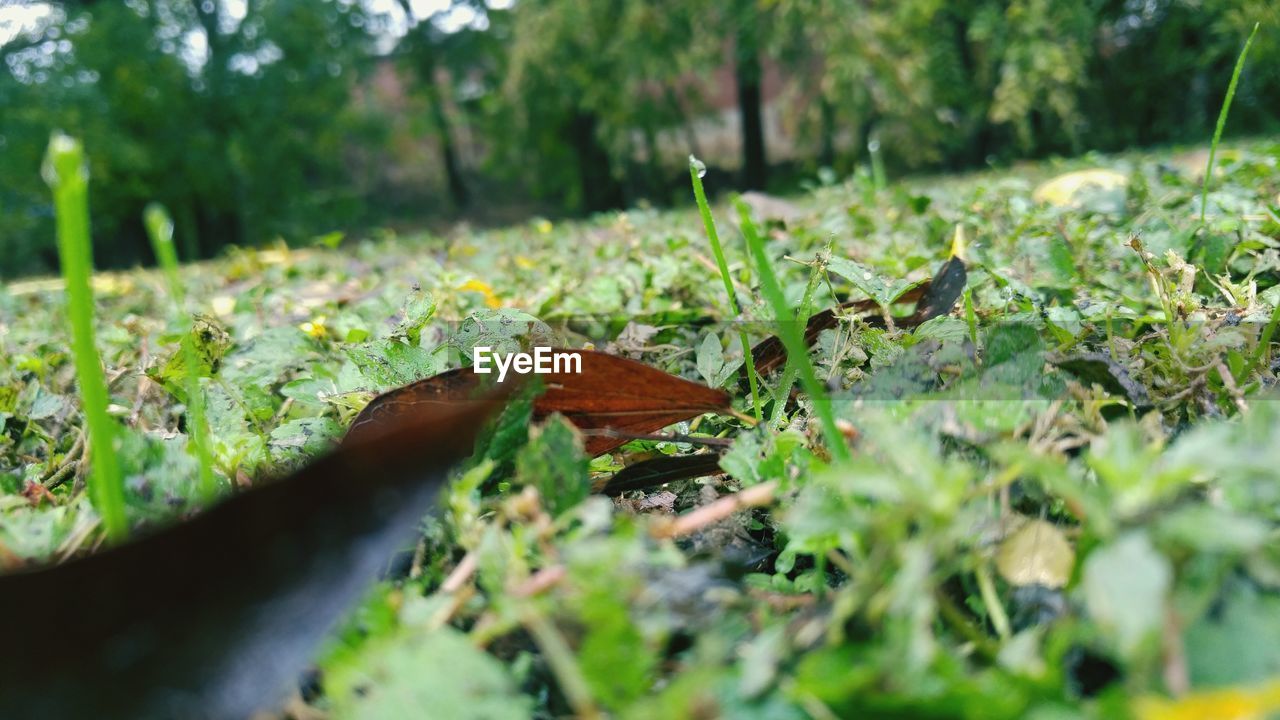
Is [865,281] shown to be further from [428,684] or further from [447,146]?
[447,146]

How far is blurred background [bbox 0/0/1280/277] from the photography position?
31.9ft

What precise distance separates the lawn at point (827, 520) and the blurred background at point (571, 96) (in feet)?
25.0

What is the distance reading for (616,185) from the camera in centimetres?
1467

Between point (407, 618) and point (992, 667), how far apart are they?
29cm

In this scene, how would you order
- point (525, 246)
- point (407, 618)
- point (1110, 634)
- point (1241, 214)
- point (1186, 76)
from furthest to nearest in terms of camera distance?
point (1186, 76) < point (525, 246) < point (1241, 214) < point (407, 618) < point (1110, 634)

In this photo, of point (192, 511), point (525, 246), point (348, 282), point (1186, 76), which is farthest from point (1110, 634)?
point (1186, 76)

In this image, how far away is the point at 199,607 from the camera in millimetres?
388

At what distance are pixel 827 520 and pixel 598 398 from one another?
317mm

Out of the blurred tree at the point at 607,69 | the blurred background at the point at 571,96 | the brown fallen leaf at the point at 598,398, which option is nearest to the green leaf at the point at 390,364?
the brown fallen leaf at the point at 598,398

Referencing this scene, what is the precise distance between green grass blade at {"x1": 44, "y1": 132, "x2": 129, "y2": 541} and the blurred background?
8.05 meters

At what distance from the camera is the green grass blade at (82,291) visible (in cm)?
38

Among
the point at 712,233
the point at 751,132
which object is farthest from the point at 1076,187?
the point at 751,132

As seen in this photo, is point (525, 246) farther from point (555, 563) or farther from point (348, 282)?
point (555, 563)

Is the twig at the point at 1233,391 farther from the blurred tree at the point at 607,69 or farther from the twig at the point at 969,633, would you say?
the blurred tree at the point at 607,69
